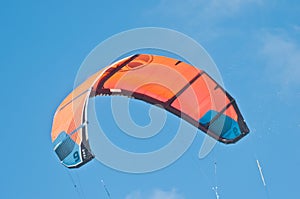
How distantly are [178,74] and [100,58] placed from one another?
2651 millimetres

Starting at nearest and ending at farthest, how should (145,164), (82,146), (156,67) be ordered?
(82,146)
(145,164)
(156,67)


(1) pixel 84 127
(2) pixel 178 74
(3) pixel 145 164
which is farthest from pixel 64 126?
(2) pixel 178 74

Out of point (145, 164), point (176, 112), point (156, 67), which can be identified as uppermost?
point (156, 67)

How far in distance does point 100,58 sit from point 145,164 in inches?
130

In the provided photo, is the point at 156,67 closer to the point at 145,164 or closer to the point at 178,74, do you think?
the point at 178,74

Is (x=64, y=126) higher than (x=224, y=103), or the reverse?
(x=64, y=126)

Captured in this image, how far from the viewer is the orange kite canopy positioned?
67.1 feet

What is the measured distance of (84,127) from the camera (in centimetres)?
1870

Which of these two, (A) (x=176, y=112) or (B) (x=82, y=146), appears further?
(A) (x=176, y=112)

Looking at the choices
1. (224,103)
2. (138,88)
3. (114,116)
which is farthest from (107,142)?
(224,103)

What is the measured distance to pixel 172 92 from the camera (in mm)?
21172

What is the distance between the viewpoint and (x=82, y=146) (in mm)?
18250

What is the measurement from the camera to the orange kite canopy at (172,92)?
20438 millimetres

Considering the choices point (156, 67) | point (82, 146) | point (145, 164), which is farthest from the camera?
point (156, 67)
